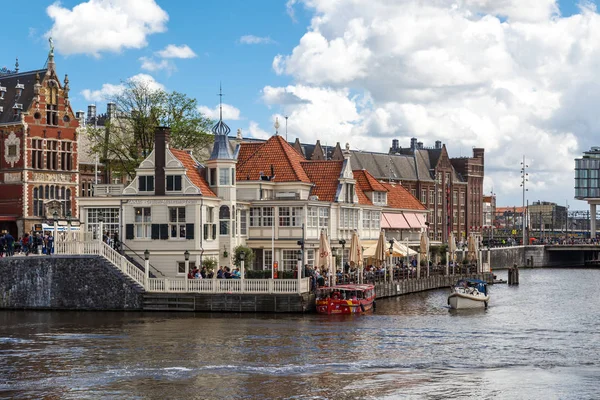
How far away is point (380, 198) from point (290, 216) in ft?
76.4

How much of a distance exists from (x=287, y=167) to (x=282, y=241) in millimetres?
6487

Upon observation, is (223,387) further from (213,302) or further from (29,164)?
(29,164)

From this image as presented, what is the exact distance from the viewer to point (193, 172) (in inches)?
2729

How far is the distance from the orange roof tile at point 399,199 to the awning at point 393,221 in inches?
47.2

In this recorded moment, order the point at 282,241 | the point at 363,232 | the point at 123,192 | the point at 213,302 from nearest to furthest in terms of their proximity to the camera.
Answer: the point at 213,302, the point at 123,192, the point at 282,241, the point at 363,232

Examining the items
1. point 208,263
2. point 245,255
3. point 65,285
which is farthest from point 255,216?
point 65,285

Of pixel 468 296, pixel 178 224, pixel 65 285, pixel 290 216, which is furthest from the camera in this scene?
pixel 290 216

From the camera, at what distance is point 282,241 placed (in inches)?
2940

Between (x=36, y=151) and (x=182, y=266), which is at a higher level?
(x=36, y=151)

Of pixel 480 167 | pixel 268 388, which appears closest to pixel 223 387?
pixel 268 388

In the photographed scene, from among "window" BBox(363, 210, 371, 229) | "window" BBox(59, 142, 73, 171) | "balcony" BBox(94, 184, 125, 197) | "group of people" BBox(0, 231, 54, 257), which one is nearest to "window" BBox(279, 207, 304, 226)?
"balcony" BBox(94, 184, 125, 197)

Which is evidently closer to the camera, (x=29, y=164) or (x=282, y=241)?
(x=282, y=241)

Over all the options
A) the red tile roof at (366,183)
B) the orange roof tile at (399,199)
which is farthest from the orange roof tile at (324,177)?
the orange roof tile at (399,199)

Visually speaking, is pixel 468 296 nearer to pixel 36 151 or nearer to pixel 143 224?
pixel 143 224
